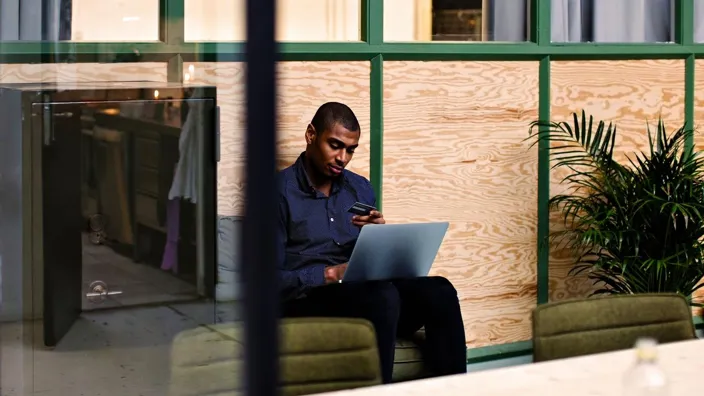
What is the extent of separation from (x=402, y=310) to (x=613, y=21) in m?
2.08

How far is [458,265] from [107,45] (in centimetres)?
187

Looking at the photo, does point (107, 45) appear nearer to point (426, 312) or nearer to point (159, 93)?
point (159, 93)

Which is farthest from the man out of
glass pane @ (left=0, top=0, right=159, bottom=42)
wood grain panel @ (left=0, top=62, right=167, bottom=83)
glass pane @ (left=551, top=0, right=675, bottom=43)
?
glass pane @ (left=551, top=0, right=675, bottom=43)

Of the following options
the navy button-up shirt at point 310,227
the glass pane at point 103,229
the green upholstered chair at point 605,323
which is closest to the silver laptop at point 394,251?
the navy button-up shirt at point 310,227

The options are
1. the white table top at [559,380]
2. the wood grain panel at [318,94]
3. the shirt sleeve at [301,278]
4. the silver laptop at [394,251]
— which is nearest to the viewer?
the white table top at [559,380]

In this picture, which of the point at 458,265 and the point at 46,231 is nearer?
the point at 46,231

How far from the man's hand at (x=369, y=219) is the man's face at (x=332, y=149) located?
183 mm

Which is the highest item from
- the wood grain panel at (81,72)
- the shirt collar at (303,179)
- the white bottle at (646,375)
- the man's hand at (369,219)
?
the wood grain panel at (81,72)

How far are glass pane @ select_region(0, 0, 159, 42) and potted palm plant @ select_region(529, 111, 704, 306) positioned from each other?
6.10 feet

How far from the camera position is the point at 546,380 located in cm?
224

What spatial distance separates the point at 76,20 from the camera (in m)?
3.49

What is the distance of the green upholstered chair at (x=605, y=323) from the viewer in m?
2.70

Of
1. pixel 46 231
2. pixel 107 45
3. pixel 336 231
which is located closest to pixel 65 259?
pixel 46 231

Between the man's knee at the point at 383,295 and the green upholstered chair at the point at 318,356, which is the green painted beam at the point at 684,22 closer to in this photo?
the man's knee at the point at 383,295
